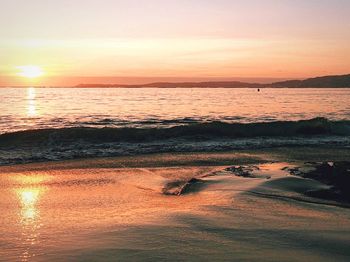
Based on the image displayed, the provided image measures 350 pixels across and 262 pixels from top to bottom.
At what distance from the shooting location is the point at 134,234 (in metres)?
4.66

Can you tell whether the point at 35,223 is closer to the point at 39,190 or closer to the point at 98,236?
the point at 98,236

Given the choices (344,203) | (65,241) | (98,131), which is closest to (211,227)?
(65,241)

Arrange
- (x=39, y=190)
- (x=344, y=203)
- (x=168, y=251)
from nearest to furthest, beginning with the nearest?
1. (x=168, y=251)
2. (x=344, y=203)
3. (x=39, y=190)

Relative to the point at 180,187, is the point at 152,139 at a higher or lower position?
lower

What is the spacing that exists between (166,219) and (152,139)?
47.7ft

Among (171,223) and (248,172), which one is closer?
(171,223)

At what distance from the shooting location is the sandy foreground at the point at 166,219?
4.11 m

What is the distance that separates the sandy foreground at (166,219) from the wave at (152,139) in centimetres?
572

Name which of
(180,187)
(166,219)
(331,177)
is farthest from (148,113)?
(166,219)

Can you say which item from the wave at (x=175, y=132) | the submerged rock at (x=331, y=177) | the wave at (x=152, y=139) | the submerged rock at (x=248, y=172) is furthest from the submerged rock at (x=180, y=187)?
the wave at (x=175, y=132)

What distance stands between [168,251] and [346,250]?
1.78m

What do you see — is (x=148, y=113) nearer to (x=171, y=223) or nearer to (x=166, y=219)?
(x=166, y=219)

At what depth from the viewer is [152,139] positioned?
19.8 m

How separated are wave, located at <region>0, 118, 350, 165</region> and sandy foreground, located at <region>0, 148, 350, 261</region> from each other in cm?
572
